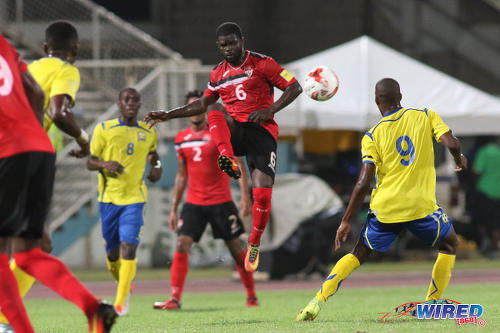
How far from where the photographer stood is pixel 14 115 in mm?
5301

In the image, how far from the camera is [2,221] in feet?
17.0

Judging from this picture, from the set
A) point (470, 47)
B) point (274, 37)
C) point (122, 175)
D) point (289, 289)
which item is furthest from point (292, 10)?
point (122, 175)

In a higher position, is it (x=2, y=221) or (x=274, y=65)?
(x=274, y=65)

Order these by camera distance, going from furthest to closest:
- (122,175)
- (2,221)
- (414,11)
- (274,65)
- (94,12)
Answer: (414,11)
(94,12)
(122,175)
(274,65)
(2,221)

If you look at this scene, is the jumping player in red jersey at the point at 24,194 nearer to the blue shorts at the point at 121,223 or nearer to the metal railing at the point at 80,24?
the blue shorts at the point at 121,223

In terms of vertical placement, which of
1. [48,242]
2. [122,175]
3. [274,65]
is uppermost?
[274,65]

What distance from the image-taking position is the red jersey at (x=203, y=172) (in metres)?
10.7

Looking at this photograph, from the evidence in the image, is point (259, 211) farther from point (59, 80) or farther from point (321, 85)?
point (59, 80)

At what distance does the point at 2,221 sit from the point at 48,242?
389cm

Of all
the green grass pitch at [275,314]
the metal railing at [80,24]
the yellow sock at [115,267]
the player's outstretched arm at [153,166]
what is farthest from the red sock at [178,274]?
the metal railing at [80,24]

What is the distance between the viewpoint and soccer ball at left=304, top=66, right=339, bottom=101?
856 centimetres

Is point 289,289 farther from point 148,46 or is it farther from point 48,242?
point 148,46

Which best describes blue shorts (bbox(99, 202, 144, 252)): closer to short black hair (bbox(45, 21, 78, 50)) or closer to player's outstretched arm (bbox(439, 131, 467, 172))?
short black hair (bbox(45, 21, 78, 50))

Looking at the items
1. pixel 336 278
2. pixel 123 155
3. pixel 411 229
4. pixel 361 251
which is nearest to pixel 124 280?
pixel 123 155
